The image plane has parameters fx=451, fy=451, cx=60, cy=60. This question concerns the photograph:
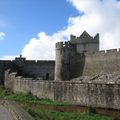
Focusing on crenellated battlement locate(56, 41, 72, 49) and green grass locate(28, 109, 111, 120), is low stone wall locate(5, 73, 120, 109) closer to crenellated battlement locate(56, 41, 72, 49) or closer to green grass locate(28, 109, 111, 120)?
green grass locate(28, 109, 111, 120)

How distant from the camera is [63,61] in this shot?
44.9 m

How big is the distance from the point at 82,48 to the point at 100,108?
3586 cm

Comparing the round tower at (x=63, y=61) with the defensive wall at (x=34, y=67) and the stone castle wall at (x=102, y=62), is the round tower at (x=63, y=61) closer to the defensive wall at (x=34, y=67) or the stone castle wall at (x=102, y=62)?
the stone castle wall at (x=102, y=62)

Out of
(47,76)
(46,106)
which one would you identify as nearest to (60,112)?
(46,106)

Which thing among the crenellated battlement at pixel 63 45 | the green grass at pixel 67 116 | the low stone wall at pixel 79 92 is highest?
the crenellated battlement at pixel 63 45

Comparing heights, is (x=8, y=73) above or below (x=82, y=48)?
below

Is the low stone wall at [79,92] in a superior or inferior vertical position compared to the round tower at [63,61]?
inferior

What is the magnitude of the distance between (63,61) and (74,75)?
1775mm

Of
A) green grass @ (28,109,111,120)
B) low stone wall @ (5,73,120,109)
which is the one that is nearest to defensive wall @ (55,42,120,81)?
low stone wall @ (5,73,120,109)

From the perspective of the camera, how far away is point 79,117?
19.0m

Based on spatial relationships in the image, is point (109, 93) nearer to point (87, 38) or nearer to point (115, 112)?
point (115, 112)

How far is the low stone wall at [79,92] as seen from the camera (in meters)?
19.7

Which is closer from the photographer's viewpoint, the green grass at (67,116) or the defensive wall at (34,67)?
the green grass at (67,116)

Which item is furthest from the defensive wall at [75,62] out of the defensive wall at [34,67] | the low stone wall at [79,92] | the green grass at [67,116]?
the green grass at [67,116]
